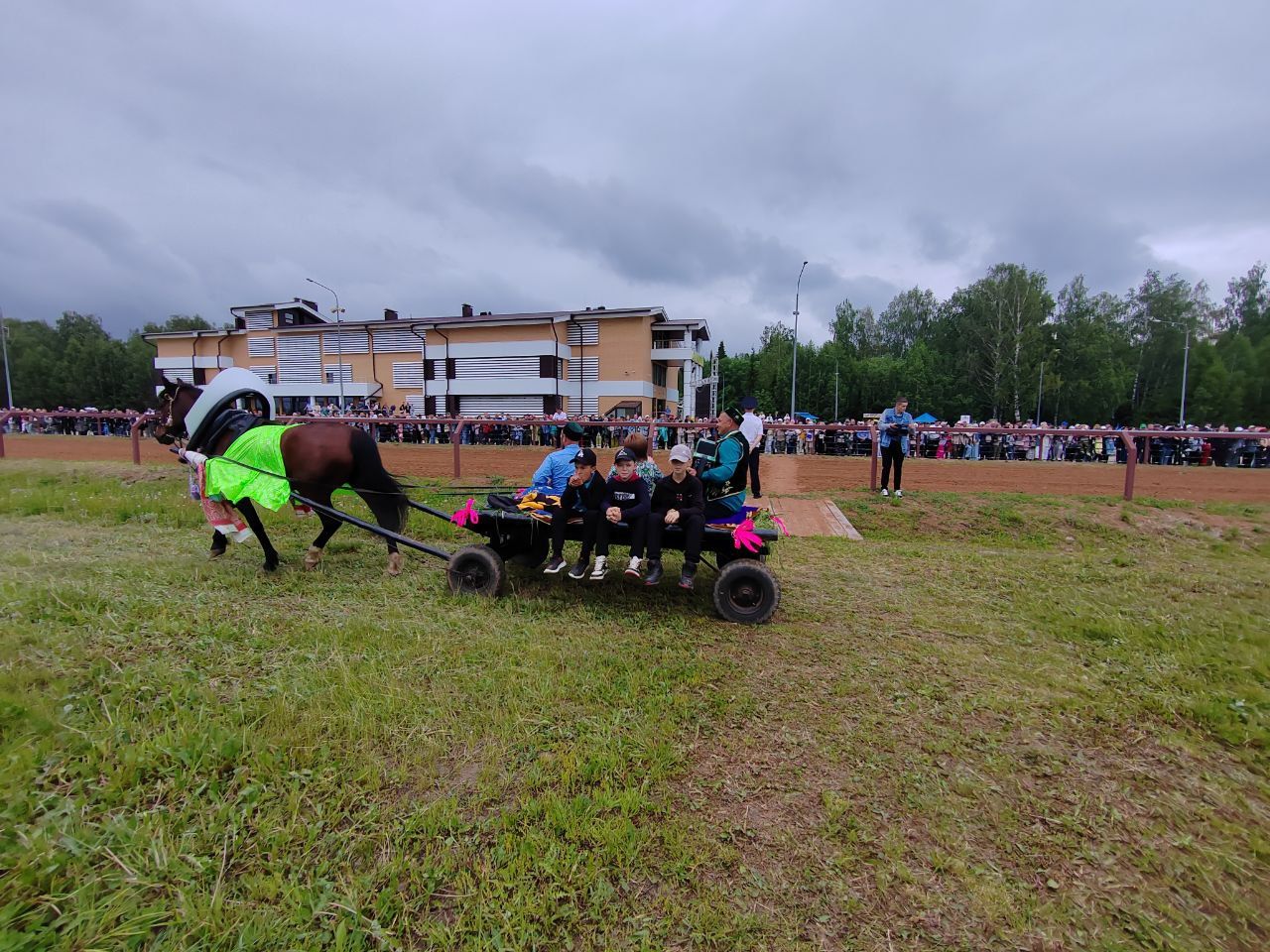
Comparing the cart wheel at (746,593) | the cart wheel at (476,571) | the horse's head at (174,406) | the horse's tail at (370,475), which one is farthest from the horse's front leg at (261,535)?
the cart wheel at (746,593)

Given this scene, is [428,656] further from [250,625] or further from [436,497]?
[436,497]

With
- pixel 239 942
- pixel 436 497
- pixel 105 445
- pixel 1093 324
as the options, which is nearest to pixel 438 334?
pixel 105 445

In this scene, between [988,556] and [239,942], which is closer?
[239,942]

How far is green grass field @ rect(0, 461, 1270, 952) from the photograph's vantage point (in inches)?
76.7

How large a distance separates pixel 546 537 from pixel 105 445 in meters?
21.7

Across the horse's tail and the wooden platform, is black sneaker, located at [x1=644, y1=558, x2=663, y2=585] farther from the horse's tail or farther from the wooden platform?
the wooden platform

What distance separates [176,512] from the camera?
8.20 metres

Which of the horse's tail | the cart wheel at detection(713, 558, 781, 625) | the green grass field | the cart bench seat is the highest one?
the horse's tail

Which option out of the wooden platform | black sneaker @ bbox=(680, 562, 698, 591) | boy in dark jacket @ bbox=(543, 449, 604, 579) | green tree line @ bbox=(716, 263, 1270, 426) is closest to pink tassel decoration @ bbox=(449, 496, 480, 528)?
boy in dark jacket @ bbox=(543, 449, 604, 579)

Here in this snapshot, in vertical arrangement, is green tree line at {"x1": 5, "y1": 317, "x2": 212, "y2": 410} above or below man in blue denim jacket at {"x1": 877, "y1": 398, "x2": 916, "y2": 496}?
above

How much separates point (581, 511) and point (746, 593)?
4.89ft

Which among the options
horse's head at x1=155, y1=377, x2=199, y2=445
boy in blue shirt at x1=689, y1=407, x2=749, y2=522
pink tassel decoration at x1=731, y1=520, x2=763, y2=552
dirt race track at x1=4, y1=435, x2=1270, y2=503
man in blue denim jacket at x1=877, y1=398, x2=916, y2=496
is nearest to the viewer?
pink tassel decoration at x1=731, y1=520, x2=763, y2=552

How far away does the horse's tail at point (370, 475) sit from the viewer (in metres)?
6.01

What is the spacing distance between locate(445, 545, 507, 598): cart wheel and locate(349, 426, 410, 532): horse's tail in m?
1.36
